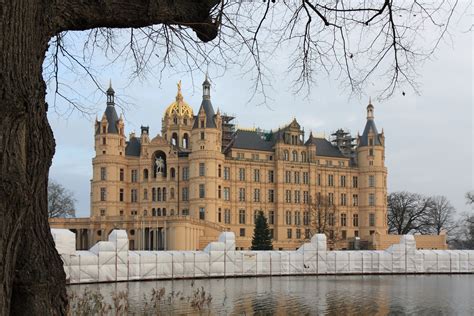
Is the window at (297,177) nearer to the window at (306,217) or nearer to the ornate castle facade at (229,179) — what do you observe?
the ornate castle facade at (229,179)

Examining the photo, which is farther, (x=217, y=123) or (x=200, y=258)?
(x=217, y=123)

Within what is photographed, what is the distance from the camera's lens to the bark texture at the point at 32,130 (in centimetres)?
317

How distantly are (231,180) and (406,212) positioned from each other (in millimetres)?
29390

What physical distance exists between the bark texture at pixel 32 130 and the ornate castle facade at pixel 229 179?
59346 mm

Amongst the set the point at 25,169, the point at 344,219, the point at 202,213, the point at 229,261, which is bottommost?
the point at 229,261

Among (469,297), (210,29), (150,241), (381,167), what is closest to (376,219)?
(381,167)

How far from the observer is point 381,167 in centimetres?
8044

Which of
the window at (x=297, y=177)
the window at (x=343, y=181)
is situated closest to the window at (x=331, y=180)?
the window at (x=343, y=181)

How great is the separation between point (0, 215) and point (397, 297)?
800 inches

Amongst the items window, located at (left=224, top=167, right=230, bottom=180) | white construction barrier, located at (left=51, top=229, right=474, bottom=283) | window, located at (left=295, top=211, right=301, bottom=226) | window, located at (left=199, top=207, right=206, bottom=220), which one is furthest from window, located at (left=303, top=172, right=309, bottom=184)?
white construction barrier, located at (left=51, top=229, right=474, bottom=283)

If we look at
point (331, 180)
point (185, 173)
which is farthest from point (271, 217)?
point (185, 173)

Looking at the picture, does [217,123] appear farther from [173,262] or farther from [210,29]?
[210,29]

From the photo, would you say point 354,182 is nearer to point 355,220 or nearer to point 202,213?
point 355,220

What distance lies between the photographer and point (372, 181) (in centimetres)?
8031
